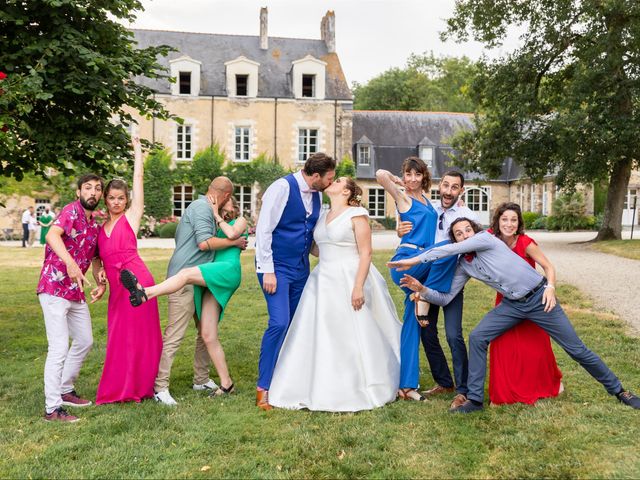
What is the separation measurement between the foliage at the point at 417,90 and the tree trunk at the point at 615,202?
2722cm

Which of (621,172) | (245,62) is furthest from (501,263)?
(245,62)

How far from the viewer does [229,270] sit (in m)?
5.53

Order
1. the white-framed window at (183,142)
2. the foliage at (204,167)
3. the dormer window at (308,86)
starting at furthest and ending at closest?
the dormer window at (308,86) → the white-framed window at (183,142) → the foliage at (204,167)

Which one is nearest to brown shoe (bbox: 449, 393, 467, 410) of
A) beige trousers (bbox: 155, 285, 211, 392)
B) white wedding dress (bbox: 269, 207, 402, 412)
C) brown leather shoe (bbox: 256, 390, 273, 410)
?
white wedding dress (bbox: 269, 207, 402, 412)

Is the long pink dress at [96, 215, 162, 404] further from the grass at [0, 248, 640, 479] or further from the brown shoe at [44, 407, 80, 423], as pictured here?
the brown shoe at [44, 407, 80, 423]

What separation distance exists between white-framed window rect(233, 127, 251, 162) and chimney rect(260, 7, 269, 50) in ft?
16.5

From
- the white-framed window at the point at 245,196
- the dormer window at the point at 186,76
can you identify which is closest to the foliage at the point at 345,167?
the white-framed window at the point at 245,196

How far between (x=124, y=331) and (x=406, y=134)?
121 feet

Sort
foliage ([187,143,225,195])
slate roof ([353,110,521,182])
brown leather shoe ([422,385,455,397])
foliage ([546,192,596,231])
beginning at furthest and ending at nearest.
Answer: slate roof ([353,110,521,182])
foliage ([546,192,596,231])
foliage ([187,143,225,195])
brown leather shoe ([422,385,455,397])

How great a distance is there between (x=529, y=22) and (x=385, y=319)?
70.8ft

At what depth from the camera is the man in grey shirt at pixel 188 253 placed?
5449mm

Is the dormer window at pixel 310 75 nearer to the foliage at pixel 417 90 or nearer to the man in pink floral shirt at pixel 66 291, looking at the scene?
the foliage at pixel 417 90

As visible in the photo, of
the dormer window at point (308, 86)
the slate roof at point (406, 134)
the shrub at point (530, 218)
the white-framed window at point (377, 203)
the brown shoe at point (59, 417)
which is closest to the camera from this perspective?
the brown shoe at point (59, 417)

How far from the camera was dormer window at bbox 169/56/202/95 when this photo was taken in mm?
34000
